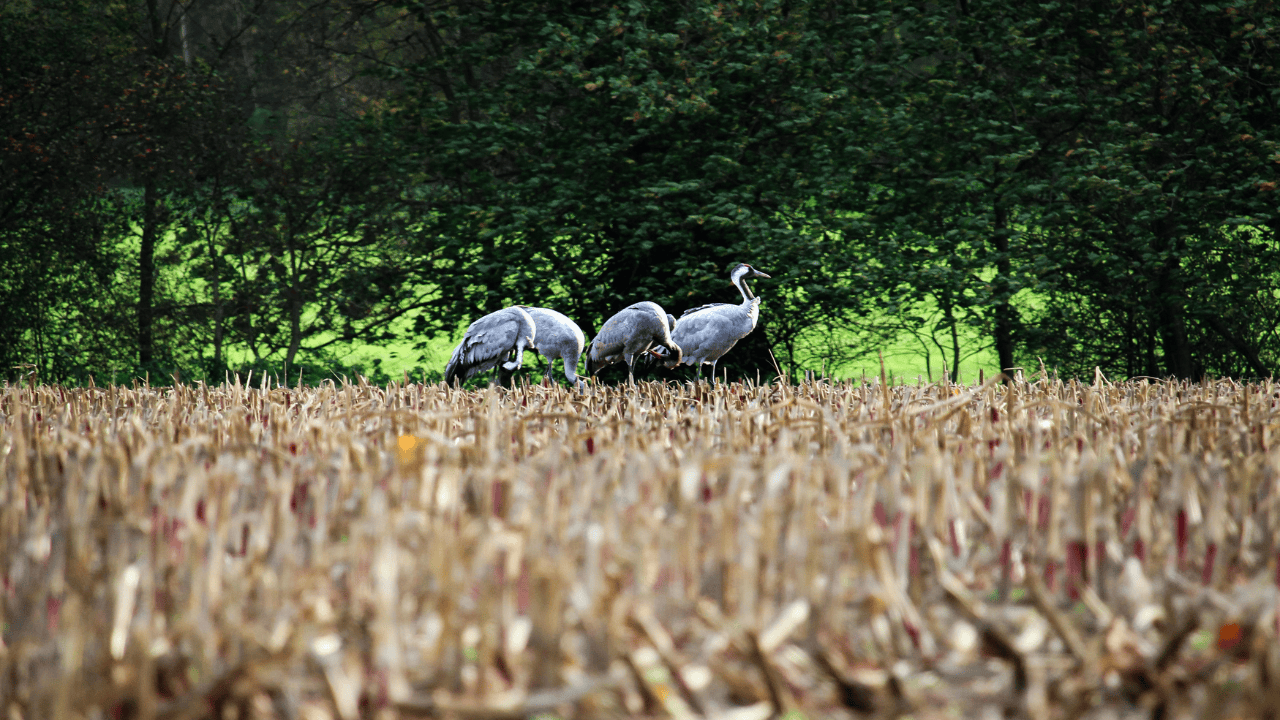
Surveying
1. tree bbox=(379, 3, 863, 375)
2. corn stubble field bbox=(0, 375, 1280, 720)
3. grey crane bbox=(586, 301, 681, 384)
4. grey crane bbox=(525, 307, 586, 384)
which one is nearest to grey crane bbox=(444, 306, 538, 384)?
grey crane bbox=(525, 307, 586, 384)

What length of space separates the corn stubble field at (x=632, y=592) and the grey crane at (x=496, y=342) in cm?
689

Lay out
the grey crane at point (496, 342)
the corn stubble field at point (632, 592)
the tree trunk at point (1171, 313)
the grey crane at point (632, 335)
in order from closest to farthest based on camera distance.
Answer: the corn stubble field at point (632, 592) < the grey crane at point (632, 335) < the grey crane at point (496, 342) < the tree trunk at point (1171, 313)

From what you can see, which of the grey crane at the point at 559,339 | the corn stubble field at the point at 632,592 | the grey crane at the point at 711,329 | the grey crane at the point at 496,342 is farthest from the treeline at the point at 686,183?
the corn stubble field at the point at 632,592

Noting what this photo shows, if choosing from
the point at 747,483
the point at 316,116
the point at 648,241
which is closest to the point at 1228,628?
the point at 747,483

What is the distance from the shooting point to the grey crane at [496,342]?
29.5ft

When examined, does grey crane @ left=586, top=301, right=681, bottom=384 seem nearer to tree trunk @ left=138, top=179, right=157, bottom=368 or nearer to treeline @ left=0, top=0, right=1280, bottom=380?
treeline @ left=0, top=0, right=1280, bottom=380

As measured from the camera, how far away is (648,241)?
1376cm

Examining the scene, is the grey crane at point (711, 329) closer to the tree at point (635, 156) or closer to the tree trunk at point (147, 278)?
the tree at point (635, 156)

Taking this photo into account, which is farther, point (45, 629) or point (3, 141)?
point (3, 141)

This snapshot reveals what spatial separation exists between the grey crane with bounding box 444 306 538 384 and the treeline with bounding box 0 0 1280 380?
4476 mm

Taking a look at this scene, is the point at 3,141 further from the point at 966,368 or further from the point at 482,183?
the point at 966,368

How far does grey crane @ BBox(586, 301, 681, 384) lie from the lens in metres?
8.78

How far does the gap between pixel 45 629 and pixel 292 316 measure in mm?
15185

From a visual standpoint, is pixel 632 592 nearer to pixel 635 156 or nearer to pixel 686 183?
pixel 686 183
